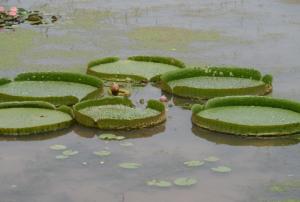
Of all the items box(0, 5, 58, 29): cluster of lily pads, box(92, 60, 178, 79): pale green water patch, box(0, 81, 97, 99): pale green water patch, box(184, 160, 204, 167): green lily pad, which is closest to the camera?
box(184, 160, 204, 167): green lily pad

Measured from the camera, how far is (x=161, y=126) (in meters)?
7.15

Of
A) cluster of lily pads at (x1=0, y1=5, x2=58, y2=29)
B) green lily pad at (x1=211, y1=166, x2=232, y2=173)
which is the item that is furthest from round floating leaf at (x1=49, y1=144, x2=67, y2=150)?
cluster of lily pads at (x1=0, y1=5, x2=58, y2=29)

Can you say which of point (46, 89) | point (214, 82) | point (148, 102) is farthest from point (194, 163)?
point (46, 89)

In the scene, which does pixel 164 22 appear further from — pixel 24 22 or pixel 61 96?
pixel 61 96

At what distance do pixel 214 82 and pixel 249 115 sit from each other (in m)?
1.20

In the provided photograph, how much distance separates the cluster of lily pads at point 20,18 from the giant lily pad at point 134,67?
3.56 metres

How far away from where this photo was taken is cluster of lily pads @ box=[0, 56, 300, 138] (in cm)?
690

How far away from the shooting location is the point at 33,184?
582 centimetres

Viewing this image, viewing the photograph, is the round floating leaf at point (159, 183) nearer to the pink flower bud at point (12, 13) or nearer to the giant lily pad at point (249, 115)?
the giant lily pad at point (249, 115)

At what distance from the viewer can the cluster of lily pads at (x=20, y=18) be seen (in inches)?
480

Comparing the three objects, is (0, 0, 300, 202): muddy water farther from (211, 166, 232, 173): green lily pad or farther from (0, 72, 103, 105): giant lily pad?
(0, 72, 103, 105): giant lily pad

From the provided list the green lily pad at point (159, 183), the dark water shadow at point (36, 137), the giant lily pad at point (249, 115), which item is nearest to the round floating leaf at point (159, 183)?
the green lily pad at point (159, 183)

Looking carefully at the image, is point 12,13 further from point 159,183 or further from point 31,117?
point 159,183

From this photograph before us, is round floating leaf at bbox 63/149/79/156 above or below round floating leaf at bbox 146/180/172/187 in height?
above
